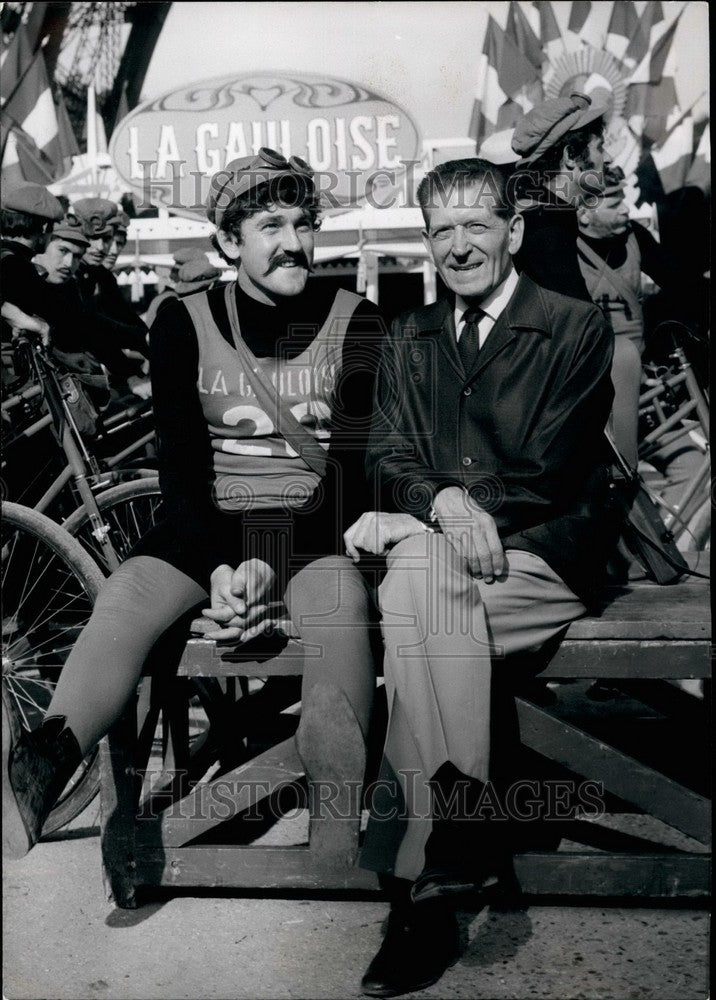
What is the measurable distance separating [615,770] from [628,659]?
270 mm

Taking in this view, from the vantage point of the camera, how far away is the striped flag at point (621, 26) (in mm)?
3609

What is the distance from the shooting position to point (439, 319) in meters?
2.45

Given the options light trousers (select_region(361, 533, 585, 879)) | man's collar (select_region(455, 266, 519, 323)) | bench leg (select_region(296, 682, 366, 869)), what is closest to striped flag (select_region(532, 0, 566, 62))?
man's collar (select_region(455, 266, 519, 323))

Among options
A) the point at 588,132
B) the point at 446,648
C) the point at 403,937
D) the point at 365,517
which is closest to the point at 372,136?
the point at 588,132

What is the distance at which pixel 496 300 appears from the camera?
7.93 ft

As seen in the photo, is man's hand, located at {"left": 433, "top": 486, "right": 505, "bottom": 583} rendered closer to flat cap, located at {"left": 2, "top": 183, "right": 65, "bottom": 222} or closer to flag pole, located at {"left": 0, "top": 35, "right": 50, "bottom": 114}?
flat cap, located at {"left": 2, "top": 183, "right": 65, "bottom": 222}

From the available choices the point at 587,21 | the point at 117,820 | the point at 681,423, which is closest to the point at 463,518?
the point at 117,820

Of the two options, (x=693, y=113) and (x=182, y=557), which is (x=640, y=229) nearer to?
(x=693, y=113)

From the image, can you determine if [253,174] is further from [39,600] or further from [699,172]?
[699,172]

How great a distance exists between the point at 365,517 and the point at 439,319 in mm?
569

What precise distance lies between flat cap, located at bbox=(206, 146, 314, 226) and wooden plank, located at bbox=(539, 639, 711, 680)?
4.44ft

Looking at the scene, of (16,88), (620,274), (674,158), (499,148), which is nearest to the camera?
(620,274)

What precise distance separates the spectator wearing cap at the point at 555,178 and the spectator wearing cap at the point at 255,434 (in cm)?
70

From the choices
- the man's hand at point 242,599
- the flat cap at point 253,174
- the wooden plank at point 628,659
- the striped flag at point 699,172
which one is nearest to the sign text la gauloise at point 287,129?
the flat cap at point 253,174
